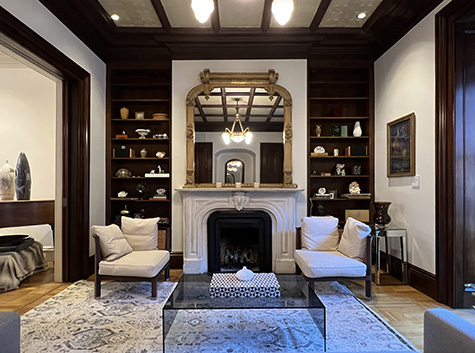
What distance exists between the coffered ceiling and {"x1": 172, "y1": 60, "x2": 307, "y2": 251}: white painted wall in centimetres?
13

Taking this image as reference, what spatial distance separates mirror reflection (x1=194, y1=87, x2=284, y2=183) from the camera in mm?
4480

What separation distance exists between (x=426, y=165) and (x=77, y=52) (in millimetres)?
4417

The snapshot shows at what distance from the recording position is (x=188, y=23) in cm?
403

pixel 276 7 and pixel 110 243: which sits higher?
pixel 276 7

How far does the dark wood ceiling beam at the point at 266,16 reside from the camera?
3.55 m

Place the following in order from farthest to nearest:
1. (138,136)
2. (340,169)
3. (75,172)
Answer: (138,136) → (340,169) → (75,172)

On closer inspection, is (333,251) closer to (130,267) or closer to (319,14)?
(130,267)

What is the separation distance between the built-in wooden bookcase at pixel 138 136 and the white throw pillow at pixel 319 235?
2.09 m

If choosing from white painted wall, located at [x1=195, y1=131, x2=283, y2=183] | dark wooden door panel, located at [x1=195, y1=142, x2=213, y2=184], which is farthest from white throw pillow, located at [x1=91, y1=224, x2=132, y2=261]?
white painted wall, located at [x1=195, y1=131, x2=283, y2=183]

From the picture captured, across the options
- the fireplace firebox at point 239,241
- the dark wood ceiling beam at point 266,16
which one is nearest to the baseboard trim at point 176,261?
the fireplace firebox at point 239,241

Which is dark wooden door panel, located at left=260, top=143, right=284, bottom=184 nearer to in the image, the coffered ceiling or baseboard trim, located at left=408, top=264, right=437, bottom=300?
the coffered ceiling

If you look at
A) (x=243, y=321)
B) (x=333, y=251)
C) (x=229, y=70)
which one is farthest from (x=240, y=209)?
(x=229, y=70)

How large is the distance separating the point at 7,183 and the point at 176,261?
244 centimetres

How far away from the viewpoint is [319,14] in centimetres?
377
